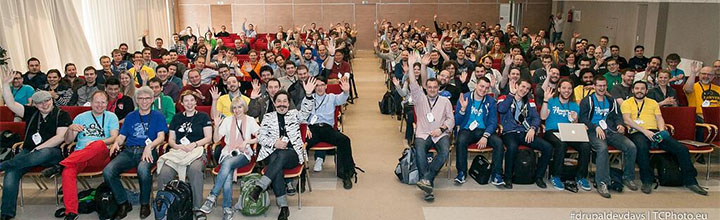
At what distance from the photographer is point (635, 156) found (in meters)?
6.03

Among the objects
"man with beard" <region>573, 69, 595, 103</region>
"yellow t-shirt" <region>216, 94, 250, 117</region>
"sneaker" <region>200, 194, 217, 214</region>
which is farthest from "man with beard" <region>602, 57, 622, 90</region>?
"sneaker" <region>200, 194, 217, 214</region>

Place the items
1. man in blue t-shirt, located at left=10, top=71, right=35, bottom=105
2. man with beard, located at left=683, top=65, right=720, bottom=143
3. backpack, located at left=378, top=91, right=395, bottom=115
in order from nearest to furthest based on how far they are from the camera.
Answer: man with beard, located at left=683, top=65, right=720, bottom=143 → man in blue t-shirt, located at left=10, top=71, right=35, bottom=105 → backpack, located at left=378, top=91, right=395, bottom=115

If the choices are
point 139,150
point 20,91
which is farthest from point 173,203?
point 20,91

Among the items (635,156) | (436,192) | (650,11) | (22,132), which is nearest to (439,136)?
(436,192)

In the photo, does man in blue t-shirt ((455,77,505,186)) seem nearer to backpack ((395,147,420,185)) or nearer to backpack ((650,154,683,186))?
backpack ((395,147,420,185))

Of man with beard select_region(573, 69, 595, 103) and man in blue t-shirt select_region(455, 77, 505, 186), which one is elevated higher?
man with beard select_region(573, 69, 595, 103)

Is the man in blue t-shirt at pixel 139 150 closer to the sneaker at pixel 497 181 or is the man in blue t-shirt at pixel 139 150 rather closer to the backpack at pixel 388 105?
the sneaker at pixel 497 181

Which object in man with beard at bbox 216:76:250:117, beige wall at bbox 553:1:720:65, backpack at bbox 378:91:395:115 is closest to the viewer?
man with beard at bbox 216:76:250:117

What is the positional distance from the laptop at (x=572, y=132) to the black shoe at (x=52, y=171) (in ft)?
16.4

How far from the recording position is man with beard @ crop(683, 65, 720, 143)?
23.2 feet

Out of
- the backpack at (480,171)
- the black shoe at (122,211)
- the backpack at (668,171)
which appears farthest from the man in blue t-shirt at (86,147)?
the backpack at (668,171)

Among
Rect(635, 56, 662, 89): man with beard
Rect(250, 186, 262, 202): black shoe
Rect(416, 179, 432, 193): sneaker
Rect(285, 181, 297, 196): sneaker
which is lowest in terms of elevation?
Rect(285, 181, 297, 196): sneaker

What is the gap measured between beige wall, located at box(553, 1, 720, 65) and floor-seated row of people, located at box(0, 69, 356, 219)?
363 inches

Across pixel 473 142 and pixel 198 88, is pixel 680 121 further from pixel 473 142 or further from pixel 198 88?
pixel 198 88
